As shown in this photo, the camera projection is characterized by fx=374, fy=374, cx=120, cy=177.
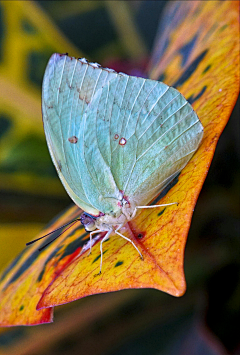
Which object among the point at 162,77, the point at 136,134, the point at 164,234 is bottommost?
the point at 164,234

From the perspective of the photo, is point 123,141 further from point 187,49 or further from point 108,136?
point 187,49

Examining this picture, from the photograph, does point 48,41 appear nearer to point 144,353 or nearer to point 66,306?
point 66,306

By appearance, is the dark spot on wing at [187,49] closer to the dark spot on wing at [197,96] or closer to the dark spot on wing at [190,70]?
the dark spot on wing at [190,70]

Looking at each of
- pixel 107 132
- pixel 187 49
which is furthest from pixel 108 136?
pixel 187 49

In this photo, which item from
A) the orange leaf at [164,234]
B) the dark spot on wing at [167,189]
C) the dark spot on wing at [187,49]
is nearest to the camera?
the orange leaf at [164,234]

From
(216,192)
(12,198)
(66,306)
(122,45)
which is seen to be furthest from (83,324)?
(122,45)

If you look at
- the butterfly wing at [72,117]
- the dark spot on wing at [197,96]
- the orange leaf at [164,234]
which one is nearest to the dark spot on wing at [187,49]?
the orange leaf at [164,234]

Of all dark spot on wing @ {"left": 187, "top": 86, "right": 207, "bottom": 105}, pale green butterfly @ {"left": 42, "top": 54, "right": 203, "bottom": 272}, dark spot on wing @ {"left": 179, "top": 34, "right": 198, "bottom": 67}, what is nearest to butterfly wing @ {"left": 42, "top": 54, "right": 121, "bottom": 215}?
pale green butterfly @ {"left": 42, "top": 54, "right": 203, "bottom": 272}
